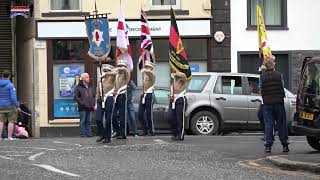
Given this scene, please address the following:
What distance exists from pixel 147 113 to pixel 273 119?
4.53 m

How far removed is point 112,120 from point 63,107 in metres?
7.50

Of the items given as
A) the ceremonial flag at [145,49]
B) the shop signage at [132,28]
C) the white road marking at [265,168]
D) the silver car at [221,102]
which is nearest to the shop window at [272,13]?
the shop signage at [132,28]

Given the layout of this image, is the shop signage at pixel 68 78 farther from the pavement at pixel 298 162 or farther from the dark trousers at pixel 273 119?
the pavement at pixel 298 162

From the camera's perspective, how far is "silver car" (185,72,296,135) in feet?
61.3

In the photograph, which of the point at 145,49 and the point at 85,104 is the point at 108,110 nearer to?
the point at 145,49

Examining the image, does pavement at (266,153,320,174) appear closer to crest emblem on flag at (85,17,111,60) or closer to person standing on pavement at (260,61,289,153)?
person standing on pavement at (260,61,289,153)

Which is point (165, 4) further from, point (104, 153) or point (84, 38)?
point (104, 153)

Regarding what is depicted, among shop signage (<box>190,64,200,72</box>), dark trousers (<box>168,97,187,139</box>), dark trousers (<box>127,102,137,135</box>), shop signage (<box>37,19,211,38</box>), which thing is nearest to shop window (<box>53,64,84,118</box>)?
shop signage (<box>37,19,211,38</box>)

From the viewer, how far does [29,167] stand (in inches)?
430

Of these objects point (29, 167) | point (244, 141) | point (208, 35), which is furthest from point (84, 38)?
point (29, 167)

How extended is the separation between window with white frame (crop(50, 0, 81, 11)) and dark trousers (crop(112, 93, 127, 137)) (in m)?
8.19

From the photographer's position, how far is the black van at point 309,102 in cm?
1284

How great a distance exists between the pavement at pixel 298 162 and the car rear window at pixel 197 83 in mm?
6525

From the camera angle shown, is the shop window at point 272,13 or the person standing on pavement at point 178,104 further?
the shop window at point 272,13
